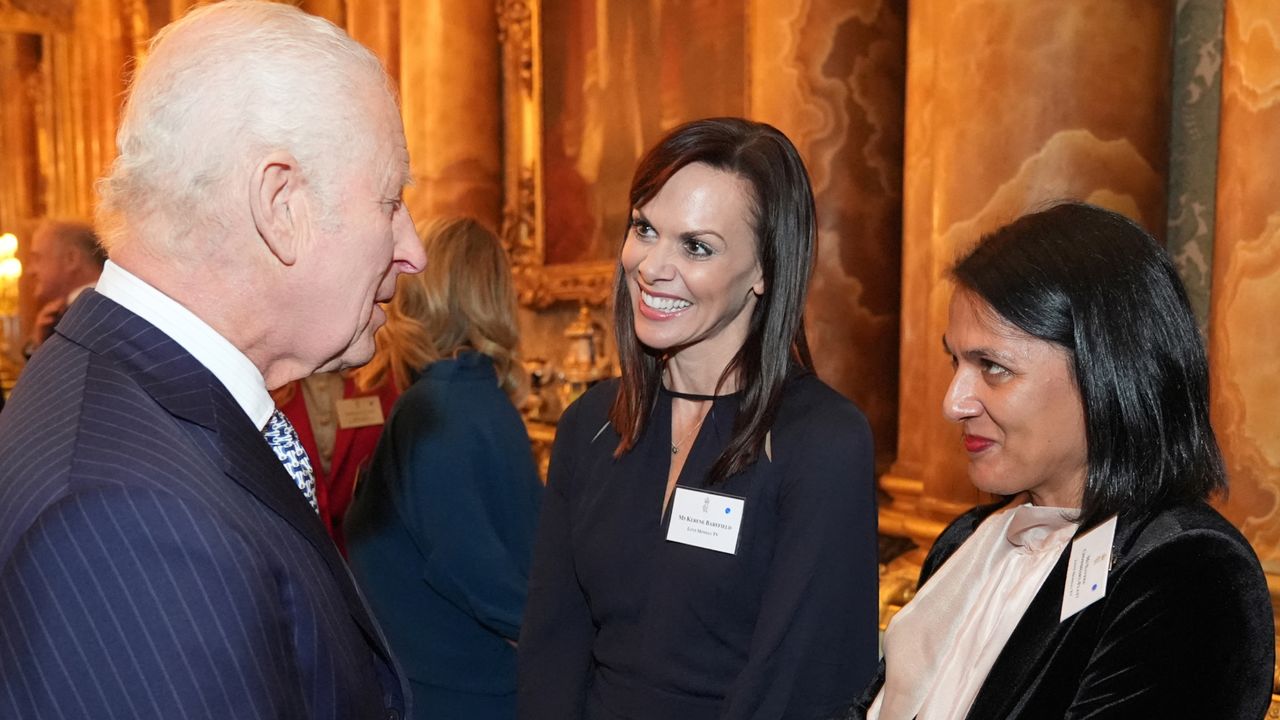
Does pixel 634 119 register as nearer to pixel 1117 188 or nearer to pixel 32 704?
pixel 1117 188

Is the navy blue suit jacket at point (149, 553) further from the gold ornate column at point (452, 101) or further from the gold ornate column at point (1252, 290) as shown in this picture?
the gold ornate column at point (452, 101)

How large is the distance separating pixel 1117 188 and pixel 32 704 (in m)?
3.19

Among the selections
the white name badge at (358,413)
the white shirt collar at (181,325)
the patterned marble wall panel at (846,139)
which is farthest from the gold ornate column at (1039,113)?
the white shirt collar at (181,325)

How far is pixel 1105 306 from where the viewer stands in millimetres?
1617

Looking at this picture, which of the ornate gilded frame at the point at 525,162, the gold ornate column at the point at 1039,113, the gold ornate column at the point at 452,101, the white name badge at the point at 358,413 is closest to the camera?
the gold ornate column at the point at 1039,113

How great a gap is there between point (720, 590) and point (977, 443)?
534mm

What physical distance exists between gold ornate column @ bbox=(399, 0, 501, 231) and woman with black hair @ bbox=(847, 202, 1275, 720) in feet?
20.4

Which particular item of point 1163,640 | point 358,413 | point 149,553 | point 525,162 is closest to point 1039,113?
point 1163,640

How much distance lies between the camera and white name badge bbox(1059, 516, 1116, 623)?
1.53 metres

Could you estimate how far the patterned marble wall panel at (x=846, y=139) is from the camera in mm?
4547

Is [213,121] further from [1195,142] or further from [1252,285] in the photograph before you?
[1195,142]

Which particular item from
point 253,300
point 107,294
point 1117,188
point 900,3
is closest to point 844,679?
point 253,300

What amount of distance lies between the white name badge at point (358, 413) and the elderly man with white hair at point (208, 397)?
2.54 metres

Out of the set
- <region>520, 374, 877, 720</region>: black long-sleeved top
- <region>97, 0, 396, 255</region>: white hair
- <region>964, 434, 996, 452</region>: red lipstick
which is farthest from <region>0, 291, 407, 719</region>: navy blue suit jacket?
<region>964, 434, 996, 452</region>: red lipstick
